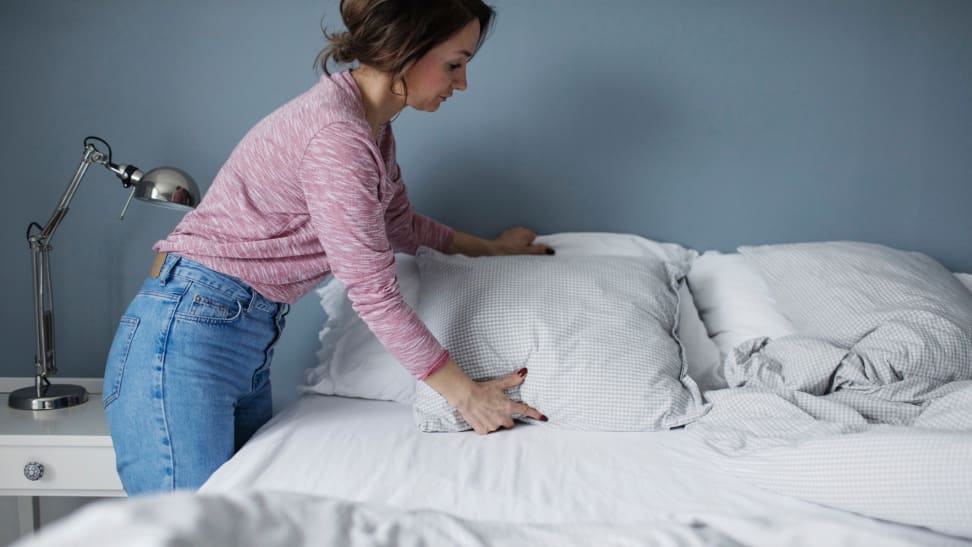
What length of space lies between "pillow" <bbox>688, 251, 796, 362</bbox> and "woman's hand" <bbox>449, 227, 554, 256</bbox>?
1.31ft

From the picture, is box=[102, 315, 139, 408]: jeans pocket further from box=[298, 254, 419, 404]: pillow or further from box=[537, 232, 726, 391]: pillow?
box=[537, 232, 726, 391]: pillow

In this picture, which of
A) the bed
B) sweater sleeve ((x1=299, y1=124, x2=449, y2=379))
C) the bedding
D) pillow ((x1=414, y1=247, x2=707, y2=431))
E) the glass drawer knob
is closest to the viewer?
the bedding

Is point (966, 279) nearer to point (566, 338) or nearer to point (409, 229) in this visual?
point (566, 338)

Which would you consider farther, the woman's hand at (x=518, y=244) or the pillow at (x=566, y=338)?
the woman's hand at (x=518, y=244)

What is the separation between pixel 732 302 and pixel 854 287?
27 cm

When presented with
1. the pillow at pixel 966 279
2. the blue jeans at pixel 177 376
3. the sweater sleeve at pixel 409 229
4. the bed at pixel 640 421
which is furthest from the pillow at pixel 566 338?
the pillow at pixel 966 279

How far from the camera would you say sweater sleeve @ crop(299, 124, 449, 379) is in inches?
47.4

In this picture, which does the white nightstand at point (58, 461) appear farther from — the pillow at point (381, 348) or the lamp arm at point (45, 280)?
the pillow at point (381, 348)

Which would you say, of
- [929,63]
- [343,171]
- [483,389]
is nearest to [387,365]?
[483,389]

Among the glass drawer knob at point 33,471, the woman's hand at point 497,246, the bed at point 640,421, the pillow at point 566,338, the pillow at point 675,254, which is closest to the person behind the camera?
the bed at point 640,421

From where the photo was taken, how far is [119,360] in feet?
4.20

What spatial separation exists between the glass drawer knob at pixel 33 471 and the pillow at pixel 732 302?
4.91 ft

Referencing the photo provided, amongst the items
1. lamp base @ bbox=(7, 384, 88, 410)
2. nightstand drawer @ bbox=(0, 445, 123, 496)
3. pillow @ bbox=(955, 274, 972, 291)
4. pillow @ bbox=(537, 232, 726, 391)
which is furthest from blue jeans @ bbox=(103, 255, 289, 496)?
pillow @ bbox=(955, 274, 972, 291)

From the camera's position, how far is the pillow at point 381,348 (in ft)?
5.41
